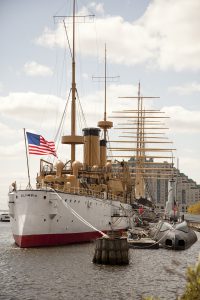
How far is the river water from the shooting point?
19.8m

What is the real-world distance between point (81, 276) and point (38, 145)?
1489 cm

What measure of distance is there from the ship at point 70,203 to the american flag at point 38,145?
299 cm

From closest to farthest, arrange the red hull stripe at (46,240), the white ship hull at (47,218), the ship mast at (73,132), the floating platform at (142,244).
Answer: the red hull stripe at (46,240) < the white ship hull at (47,218) < the floating platform at (142,244) < the ship mast at (73,132)

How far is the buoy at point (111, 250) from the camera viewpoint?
2666 centimetres

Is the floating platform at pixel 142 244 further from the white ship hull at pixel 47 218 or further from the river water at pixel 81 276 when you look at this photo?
the white ship hull at pixel 47 218

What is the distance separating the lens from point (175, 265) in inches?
1164

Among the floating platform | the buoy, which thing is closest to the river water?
the buoy

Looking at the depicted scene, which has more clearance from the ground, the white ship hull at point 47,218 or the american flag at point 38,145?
the american flag at point 38,145

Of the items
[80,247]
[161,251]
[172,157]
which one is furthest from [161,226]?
[172,157]

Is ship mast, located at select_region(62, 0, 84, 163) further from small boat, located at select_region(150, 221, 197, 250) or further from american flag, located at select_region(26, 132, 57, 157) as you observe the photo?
small boat, located at select_region(150, 221, 197, 250)

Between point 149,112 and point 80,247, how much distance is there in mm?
71362

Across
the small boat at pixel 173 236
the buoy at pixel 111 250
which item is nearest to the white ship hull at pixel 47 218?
the small boat at pixel 173 236

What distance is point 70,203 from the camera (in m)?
37.3

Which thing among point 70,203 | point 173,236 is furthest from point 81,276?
point 173,236
